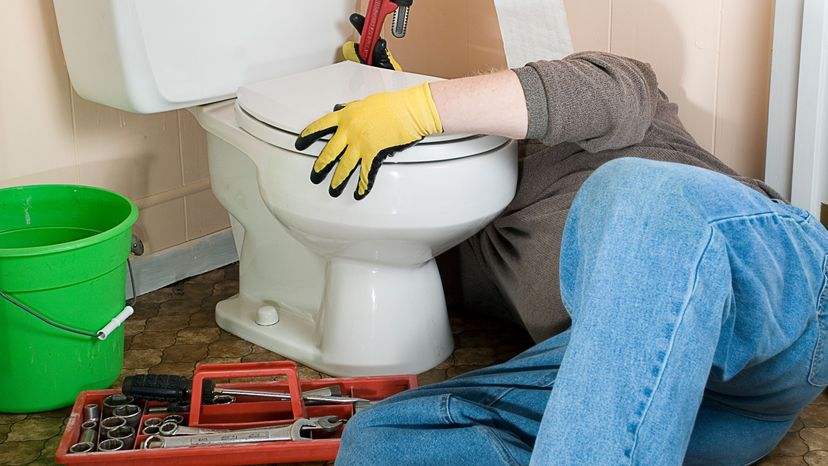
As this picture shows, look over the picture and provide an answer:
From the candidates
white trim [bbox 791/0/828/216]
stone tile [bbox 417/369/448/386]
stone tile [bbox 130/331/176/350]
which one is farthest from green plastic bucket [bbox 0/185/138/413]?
white trim [bbox 791/0/828/216]

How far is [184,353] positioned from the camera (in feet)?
5.21

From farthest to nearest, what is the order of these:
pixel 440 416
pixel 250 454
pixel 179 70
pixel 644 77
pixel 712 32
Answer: pixel 712 32 < pixel 179 70 < pixel 644 77 < pixel 250 454 < pixel 440 416

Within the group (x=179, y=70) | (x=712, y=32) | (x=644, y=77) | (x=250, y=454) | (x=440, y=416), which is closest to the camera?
(x=440, y=416)

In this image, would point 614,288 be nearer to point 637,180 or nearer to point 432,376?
point 637,180

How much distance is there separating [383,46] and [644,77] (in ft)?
1.49

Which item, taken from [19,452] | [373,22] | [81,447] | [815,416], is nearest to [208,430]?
[81,447]

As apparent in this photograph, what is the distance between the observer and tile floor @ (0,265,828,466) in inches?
51.7

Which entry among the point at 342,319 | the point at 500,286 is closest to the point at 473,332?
the point at 500,286

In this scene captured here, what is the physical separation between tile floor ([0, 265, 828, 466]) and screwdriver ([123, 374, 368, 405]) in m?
0.14

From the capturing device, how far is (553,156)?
4.72 feet

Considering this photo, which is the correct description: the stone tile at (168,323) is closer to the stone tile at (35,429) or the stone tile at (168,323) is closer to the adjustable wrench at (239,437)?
the stone tile at (35,429)

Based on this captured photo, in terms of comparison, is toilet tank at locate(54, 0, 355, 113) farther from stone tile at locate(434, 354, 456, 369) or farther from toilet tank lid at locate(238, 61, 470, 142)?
stone tile at locate(434, 354, 456, 369)

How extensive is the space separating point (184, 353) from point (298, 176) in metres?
0.43

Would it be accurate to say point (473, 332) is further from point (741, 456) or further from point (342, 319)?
point (741, 456)
